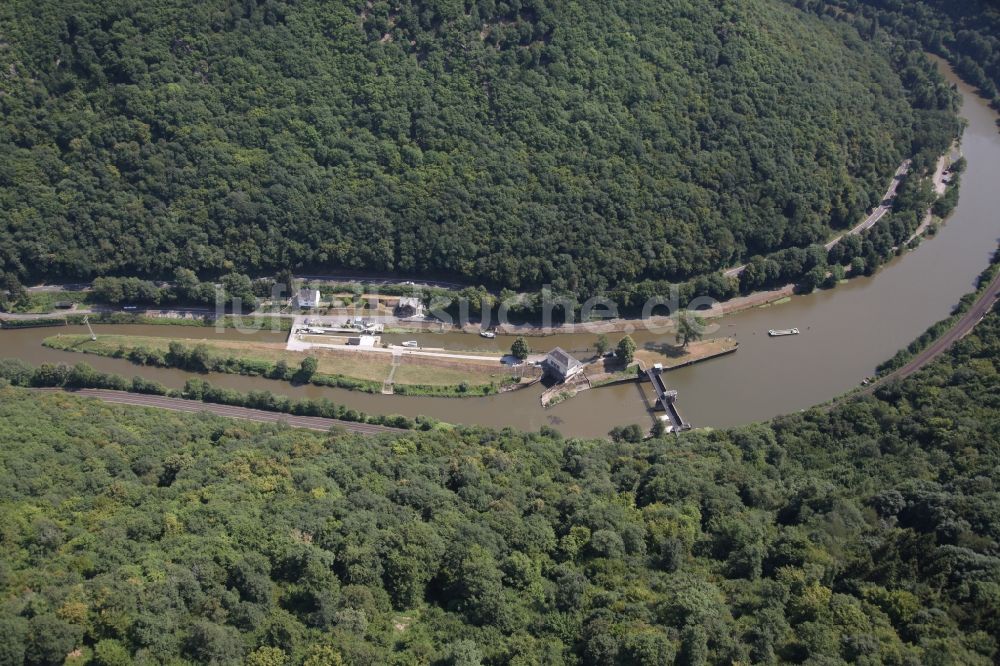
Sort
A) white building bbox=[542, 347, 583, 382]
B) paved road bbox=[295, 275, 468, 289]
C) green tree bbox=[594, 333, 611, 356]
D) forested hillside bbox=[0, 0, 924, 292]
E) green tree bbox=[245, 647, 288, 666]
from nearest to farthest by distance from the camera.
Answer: green tree bbox=[245, 647, 288, 666]
white building bbox=[542, 347, 583, 382]
green tree bbox=[594, 333, 611, 356]
forested hillside bbox=[0, 0, 924, 292]
paved road bbox=[295, 275, 468, 289]

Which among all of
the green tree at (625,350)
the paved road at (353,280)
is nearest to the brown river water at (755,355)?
the green tree at (625,350)

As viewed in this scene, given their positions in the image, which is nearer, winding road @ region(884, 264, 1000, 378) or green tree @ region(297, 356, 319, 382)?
winding road @ region(884, 264, 1000, 378)

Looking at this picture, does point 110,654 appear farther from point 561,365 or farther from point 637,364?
point 637,364

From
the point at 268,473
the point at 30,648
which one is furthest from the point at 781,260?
the point at 30,648

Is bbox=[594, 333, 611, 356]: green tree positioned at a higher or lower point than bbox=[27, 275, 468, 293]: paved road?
lower

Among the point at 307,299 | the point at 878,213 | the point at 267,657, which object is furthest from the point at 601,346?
the point at 267,657

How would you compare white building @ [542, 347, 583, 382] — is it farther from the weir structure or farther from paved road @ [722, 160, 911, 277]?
paved road @ [722, 160, 911, 277]

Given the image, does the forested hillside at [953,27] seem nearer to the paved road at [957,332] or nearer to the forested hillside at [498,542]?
the paved road at [957,332]

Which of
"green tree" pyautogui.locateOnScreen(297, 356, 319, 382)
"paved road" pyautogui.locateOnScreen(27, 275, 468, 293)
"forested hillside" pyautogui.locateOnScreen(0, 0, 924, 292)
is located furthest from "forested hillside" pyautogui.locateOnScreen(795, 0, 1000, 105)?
"green tree" pyautogui.locateOnScreen(297, 356, 319, 382)
